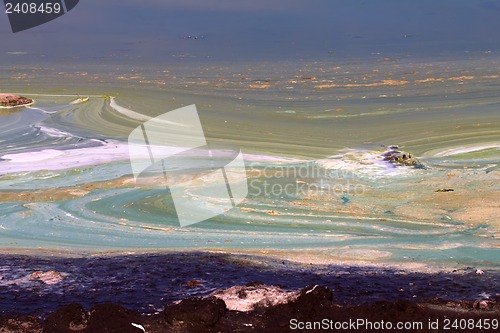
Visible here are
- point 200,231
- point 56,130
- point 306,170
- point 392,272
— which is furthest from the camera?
point 56,130

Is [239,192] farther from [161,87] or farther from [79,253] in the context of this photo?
[161,87]

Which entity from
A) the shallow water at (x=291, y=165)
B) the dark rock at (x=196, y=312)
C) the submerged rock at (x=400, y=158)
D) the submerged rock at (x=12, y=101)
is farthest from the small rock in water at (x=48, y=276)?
the submerged rock at (x=12, y=101)

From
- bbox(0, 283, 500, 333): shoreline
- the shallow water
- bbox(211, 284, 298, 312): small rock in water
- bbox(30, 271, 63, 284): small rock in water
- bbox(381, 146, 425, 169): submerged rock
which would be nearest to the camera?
bbox(0, 283, 500, 333): shoreline

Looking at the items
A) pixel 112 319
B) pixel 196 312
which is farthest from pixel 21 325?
pixel 196 312

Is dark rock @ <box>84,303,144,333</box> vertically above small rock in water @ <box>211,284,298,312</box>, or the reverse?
dark rock @ <box>84,303,144,333</box>

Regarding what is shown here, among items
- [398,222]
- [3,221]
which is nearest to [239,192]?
[398,222]

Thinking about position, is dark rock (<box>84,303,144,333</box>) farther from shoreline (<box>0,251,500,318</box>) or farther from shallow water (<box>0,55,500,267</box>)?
shallow water (<box>0,55,500,267</box>)

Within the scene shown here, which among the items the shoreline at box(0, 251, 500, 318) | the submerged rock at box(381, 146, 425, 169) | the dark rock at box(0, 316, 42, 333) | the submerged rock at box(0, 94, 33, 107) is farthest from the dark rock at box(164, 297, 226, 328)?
the submerged rock at box(0, 94, 33, 107)
